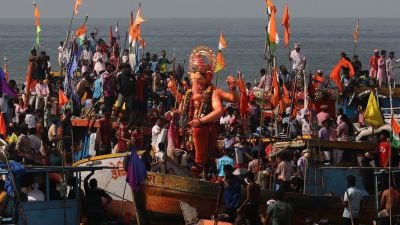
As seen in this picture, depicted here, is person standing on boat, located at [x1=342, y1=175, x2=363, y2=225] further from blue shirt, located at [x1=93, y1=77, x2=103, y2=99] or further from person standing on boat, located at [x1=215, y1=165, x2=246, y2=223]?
blue shirt, located at [x1=93, y1=77, x2=103, y2=99]

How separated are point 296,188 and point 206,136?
7.10 feet

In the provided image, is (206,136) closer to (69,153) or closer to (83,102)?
(69,153)

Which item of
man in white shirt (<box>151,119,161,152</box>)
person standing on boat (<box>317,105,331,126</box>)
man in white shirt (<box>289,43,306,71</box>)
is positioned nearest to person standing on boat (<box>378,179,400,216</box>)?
man in white shirt (<box>151,119,161,152</box>)

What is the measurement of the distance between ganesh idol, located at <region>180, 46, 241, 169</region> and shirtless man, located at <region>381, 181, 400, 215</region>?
5.23m

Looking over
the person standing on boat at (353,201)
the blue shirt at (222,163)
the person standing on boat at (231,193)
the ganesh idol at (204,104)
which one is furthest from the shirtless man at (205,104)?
the person standing on boat at (353,201)

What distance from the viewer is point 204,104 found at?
1042 inches

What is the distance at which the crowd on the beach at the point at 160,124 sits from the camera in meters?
25.5

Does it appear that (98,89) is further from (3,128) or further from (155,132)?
(155,132)

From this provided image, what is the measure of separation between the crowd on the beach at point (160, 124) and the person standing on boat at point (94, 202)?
39.7 inches

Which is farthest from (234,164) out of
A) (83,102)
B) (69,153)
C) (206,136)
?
(83,102)

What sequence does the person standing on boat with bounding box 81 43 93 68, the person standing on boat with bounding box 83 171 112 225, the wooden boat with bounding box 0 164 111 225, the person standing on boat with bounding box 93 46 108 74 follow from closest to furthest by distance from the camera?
the wooden boat with bounding box 0 164 111 225
the person standing on boat with bounding box 83 171 112 225
the person standing on boat with bounding box 93 46 108 74
the person standing on boat with bounding box 81 43 93 68

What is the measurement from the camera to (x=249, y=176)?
2303 centimetres

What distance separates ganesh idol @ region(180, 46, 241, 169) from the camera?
2622cm

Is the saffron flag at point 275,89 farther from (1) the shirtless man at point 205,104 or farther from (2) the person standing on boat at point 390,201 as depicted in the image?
(2) the person standing on boat at point 390,201
